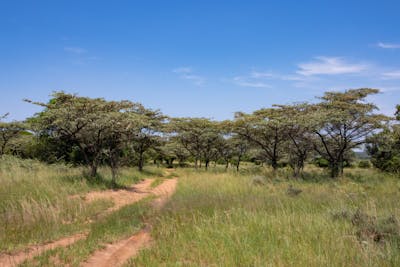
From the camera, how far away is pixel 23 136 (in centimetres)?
2741

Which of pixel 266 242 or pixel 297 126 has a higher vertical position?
pixel 297 126

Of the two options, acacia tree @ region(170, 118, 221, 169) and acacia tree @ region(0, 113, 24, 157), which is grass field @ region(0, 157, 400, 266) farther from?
acacia tree @ region(170, 118, 221, 169)

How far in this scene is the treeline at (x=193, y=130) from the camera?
13.6m

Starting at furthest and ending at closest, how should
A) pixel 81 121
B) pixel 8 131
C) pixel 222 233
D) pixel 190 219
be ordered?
pixel 8 131, pixel 81 121, pixel 190 219, pixel 222 233

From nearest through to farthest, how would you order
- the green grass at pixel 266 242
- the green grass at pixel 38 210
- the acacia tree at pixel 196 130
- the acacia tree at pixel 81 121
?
the green grass at pixel 266 242 < the green grass at pixel 38 210 < the acacia tree at pixel 81 121 < the acacia tree at pixel 196 130

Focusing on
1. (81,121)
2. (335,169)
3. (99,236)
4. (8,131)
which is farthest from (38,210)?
(8,131)

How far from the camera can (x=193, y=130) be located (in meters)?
32.0

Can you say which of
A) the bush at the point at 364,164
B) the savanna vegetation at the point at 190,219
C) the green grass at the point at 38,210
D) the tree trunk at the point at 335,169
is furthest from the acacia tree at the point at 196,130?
the bush at the point at 364,164

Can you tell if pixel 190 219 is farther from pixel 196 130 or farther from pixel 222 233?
pixel 196 130

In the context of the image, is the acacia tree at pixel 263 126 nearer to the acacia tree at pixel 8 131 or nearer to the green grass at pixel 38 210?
the green grass at pixel 38 210

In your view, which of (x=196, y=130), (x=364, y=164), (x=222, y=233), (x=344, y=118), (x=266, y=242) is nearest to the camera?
(x=266, y=242)

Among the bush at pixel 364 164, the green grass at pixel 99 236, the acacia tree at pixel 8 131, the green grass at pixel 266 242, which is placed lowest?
the bush at pixel 364 164

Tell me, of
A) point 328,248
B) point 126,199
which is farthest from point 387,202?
point 126,199

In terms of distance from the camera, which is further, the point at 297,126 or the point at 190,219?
the point at 297,126
